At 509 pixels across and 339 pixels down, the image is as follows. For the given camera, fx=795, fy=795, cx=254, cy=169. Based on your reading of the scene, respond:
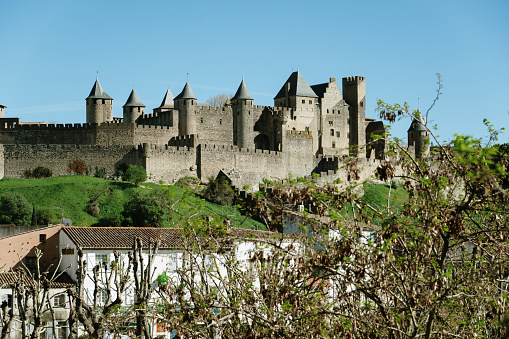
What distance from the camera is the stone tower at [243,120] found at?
64.1 meters

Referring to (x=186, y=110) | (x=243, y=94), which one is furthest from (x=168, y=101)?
(x=186, y=110)

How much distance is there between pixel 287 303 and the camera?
12.6 m

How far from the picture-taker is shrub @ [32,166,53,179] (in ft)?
181

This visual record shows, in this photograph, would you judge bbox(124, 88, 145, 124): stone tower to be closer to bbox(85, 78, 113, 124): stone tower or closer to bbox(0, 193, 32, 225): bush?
bbox(85, 78, 113, 124): stone tower

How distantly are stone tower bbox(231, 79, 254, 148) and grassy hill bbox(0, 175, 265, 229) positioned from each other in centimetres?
1206

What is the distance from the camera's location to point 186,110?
200ft

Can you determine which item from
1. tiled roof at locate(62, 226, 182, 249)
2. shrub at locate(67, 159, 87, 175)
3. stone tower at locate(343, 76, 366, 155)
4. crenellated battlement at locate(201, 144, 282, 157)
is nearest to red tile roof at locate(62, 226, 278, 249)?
tiled roof at locate(62, 226, 182, 249)

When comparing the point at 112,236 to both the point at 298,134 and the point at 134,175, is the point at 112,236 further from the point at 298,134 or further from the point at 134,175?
the point at 298,134

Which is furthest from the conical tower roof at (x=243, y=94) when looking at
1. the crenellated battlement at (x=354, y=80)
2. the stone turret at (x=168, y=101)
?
the crenellated battlement at (x=354, y=80)

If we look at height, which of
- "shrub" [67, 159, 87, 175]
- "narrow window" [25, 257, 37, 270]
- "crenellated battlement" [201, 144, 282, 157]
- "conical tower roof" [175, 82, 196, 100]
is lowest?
"narrow window" [25, 257, 37, 270]

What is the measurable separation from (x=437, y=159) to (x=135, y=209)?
1393 inches

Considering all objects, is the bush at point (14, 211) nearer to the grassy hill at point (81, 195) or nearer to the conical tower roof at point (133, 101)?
the grassy hill at point (81, 195)

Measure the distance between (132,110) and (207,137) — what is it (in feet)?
20.9

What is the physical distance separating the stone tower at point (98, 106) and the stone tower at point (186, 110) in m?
5.20
